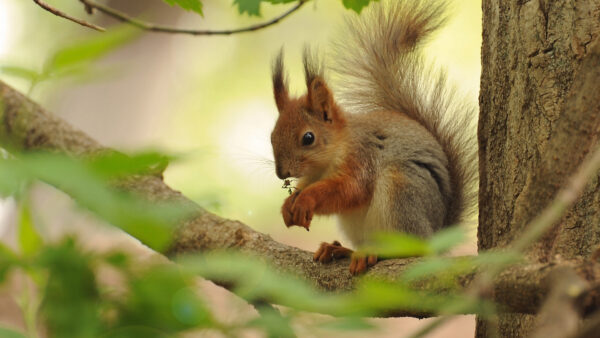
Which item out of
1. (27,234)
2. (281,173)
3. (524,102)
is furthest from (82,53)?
(281,173)

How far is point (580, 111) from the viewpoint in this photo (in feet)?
2.06

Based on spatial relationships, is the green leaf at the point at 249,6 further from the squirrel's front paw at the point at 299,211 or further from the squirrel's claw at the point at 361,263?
the squirrel's front paw at the point at 299,211

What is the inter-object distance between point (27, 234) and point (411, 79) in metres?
1.60

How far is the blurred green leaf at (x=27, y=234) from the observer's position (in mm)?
337

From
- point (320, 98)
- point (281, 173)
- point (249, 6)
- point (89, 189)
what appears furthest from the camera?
point (320, 98)

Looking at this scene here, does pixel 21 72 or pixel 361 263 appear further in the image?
pixel 361 263

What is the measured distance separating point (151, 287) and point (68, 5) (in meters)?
4.42

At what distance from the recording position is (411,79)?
73.0 inches

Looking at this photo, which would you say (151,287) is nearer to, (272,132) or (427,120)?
(272,132)

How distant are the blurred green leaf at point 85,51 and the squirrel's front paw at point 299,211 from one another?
1203 mm

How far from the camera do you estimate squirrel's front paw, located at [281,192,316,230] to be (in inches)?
59.9

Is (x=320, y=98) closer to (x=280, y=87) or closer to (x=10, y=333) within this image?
(x=280, y=87)

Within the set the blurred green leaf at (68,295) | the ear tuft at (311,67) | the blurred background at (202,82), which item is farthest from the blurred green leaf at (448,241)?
the blurred background at (202,82)

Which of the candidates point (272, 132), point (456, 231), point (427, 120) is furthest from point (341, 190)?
point (456, 231)
